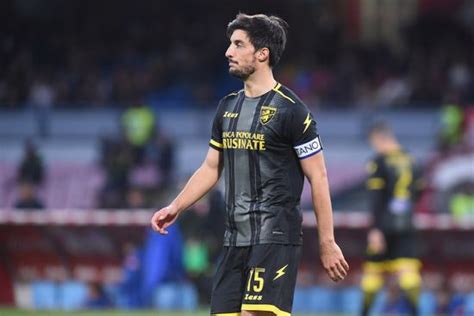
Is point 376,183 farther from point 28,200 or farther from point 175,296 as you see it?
point 28,200

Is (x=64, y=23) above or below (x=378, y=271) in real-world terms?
above

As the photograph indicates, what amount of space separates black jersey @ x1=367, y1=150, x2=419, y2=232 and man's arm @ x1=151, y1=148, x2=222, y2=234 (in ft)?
17.9

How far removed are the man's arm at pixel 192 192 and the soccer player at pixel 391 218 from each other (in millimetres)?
5368

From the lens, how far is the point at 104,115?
23.4 m

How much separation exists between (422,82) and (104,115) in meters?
6.09

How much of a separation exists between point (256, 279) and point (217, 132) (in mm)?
927

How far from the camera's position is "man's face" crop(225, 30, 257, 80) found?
7.09 meters

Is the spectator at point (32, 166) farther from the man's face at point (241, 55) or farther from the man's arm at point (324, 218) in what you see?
the man's arm at point (324, 218)

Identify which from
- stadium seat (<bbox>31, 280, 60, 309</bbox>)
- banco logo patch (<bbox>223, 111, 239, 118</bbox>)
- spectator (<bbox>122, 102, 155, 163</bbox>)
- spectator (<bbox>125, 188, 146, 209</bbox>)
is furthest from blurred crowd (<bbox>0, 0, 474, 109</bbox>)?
banco logo patch (<bbox>223, 111, 239, 118</bbox>)

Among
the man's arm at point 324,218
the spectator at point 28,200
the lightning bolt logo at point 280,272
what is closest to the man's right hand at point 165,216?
the lightning bolt logo at point 280,272

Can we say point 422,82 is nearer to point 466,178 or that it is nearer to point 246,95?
point 466,178

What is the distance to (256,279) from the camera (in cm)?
696

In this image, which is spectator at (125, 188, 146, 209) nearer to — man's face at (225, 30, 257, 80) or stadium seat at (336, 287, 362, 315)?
stadium seat at (336, 287, 362, 315)

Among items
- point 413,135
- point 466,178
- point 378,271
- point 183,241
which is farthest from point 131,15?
point 378,271
